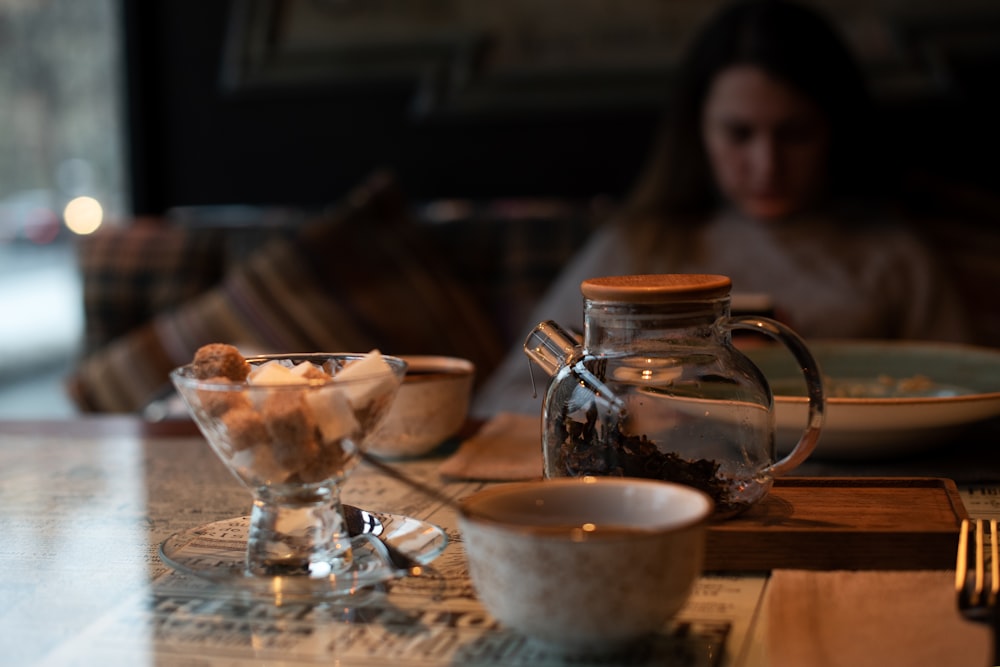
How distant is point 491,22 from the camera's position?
2.64 meters

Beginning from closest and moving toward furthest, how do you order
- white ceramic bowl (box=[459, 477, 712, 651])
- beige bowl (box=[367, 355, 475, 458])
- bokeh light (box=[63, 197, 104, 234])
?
1. white ceramic bowl (box=[459, 477, 712, 651])
2. beige bowl (box=[367, 355, 475, 458])
3. bokeh light (box=[63, 197, 104, 234])

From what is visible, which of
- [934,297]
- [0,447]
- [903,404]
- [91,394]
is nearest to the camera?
[903,404]

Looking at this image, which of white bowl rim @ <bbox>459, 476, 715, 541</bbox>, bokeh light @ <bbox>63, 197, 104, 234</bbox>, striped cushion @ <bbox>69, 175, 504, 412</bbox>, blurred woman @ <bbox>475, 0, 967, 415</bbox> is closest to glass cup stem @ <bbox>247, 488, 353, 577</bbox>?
white bowl rim @ <bbox>459, 476, 715, 541</bbox>

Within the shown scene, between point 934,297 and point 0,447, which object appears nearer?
point 0,447

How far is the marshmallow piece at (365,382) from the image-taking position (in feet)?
2.20

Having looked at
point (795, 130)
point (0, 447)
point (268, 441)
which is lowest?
point (0, 447)

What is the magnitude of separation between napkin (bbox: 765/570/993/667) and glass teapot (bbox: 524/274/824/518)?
0.10 m

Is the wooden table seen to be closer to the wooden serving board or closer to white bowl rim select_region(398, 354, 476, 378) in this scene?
the wooden serving board

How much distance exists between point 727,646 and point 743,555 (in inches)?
4.9

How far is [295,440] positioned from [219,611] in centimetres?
11

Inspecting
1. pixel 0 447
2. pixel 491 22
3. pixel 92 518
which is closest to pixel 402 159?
pixel 491 22

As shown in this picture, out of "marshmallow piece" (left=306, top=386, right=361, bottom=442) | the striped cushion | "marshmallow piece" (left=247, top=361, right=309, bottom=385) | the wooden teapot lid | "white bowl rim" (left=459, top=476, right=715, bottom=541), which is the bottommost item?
the striped cushion

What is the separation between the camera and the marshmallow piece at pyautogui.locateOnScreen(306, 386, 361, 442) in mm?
662

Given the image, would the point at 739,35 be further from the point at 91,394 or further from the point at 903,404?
the point at 91,394
